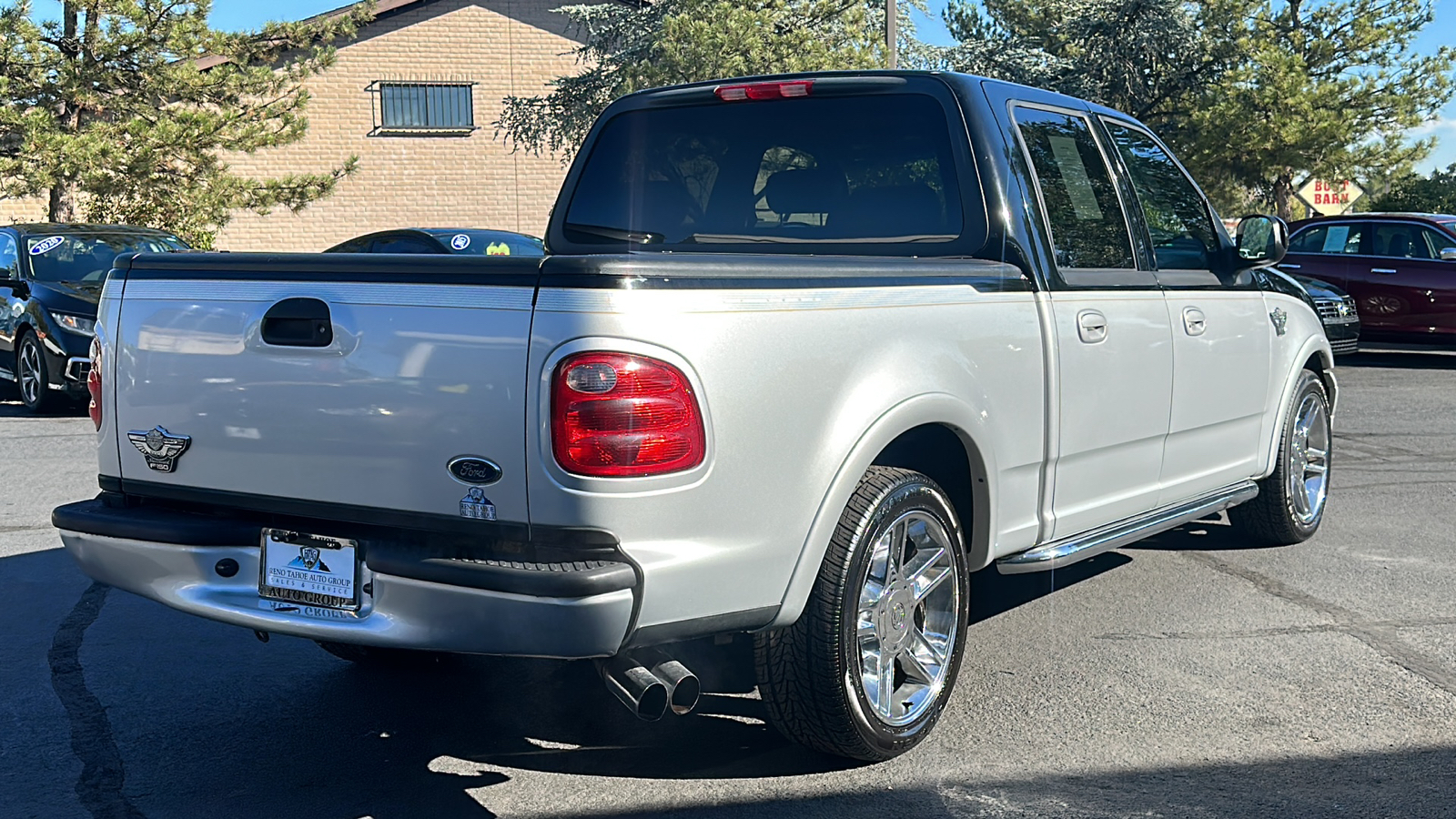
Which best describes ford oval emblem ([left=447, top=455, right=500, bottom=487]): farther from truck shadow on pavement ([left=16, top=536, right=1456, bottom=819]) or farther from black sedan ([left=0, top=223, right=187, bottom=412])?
black sedan ([left=0, top=223, right=187, bottom=412])

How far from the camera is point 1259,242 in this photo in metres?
5.57

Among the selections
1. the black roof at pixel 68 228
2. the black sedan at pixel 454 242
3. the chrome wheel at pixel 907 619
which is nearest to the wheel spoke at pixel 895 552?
the chrome wheel at pixel 907 619

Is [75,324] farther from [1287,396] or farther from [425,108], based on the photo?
[425,108]

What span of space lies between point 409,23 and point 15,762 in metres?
25.3

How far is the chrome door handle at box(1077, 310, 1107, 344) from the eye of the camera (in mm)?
4457

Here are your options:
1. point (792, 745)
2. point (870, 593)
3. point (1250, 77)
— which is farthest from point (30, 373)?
point (1250, 77)

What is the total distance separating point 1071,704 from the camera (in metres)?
4.26

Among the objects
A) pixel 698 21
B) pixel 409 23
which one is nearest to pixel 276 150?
pixel 409 23

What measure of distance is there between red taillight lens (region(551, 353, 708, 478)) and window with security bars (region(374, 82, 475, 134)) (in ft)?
84.3

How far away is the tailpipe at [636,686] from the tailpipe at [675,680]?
0.07 feet

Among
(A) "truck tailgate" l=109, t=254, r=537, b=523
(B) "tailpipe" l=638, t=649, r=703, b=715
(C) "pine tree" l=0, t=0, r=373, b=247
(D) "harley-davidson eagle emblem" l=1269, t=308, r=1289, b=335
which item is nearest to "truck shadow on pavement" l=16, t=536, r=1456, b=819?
(B) "tailpipe" l=638, t=649, r=703, b=715

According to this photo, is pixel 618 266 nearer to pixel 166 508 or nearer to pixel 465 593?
pixel 465 593

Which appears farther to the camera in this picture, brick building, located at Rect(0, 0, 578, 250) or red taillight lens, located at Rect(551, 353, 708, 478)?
brick building, located at Rect(0, 0, 578, 250)

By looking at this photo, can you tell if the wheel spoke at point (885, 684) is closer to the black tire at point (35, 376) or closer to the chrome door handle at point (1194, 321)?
the chrome door handle at point (1194, 321)
